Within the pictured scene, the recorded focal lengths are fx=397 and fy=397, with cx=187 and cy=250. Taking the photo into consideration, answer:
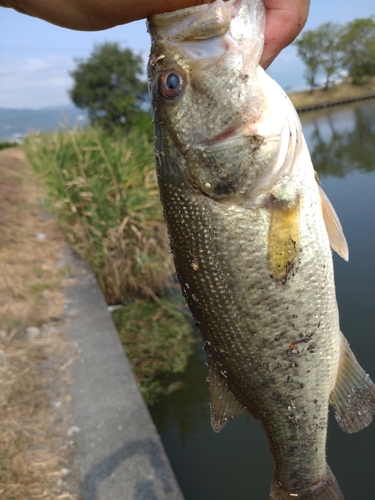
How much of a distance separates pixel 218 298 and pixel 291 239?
36 cm

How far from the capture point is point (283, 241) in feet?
4.94

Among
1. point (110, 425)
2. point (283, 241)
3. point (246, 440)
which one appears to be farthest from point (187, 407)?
point (283, 241)

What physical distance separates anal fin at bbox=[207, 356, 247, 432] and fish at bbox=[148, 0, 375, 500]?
0.12m

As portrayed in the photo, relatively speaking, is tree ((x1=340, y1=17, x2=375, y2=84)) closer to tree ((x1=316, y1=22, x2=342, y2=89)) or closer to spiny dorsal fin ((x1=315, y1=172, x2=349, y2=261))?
tree ((x1=316, y1=22, x2=342, y2=89))

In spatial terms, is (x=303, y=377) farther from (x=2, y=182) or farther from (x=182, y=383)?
(x=2, y=182)

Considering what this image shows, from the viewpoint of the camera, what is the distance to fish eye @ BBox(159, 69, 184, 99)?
1.51 m

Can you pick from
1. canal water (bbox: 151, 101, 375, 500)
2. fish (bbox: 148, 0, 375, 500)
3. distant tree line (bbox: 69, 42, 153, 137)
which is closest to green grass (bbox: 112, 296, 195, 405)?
canal water (bbox: 151, 101, 375, 500)

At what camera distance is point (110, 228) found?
624 centimetres

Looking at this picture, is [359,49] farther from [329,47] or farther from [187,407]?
[187,407]

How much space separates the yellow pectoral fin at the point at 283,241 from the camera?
1502 mm

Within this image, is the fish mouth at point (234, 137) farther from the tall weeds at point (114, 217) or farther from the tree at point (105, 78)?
the tree at point (105, 78)

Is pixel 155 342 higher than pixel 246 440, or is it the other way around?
pixel 155 342

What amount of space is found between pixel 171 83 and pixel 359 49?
2247 inches

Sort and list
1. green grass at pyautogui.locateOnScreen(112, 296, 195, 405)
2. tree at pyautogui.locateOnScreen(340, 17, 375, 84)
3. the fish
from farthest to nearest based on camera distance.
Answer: tree at pyautogui.locateOnScreen(340, 17, 375, 84)
green grass at pyautogui.locateOnScreen(112, 296, 195, 405)
the fish
